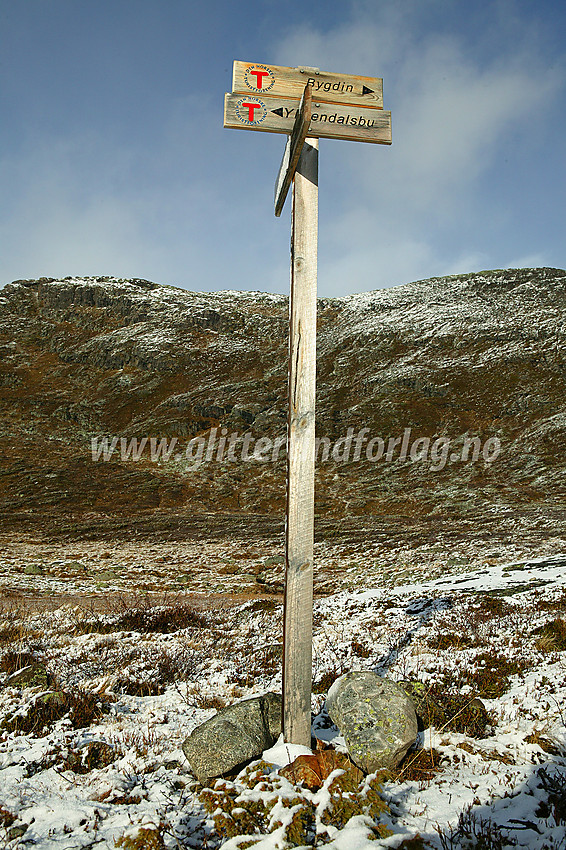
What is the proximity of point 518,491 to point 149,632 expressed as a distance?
140 ft

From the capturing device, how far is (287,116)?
447 centimetres

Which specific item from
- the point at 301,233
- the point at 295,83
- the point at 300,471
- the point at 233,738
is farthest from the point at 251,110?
the point at 233,738

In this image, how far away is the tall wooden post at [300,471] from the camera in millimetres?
3971

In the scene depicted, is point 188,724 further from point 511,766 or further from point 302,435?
point 302,435

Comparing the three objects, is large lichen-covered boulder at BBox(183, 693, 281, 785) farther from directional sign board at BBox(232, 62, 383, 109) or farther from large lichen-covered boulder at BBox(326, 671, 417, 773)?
directional sign board at BBox(232, 62, 383, 109)

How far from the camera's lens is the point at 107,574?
19.8 metres

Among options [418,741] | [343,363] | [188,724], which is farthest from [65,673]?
[343,363]

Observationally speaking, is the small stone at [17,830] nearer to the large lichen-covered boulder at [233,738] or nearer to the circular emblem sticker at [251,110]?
the large lichen-covered boulder at [233,738]

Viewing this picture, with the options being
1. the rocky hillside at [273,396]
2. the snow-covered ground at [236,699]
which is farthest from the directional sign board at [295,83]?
the rocky hillside at [273,396]

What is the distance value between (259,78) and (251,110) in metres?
0.32

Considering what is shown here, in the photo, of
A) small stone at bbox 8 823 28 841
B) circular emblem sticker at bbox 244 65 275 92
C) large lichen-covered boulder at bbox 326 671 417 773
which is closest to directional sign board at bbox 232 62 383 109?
circular emblem sticker at bbox 244 65 275 92

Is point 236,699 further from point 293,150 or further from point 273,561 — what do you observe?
point 273,561

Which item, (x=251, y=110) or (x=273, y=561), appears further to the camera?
(x=273, y=561)

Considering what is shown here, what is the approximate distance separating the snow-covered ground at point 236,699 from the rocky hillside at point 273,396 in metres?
30.1
